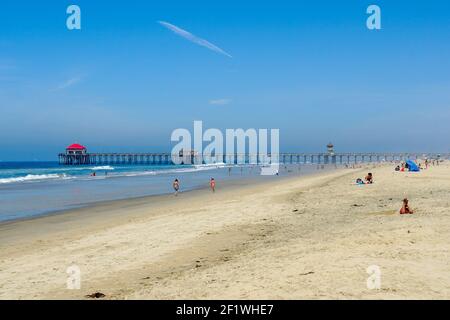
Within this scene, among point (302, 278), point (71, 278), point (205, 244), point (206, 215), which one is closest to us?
point (302, 278)

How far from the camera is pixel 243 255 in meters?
8.53

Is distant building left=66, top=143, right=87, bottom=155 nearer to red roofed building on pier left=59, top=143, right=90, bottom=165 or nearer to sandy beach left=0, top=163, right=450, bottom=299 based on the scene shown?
red roofed building on pier left=59, top=143, right=90, bottom=165

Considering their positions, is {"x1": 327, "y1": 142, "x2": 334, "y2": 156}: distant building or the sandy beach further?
{"x1": 327, "y1": 142, "x2": 334, "y2": 156}: distant building

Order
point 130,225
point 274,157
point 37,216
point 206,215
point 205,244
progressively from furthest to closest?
1. point 274,157
2. point 37,216
3. point 206,215
4. point 130,225
5. point 205,244

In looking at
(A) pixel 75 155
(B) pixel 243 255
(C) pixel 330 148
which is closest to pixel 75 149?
(A) pixel 75 155

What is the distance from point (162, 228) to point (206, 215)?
273 centimetres

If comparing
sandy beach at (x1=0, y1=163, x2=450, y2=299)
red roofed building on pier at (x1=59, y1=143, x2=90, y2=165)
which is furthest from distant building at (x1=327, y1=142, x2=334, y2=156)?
sandy beach at (x1=0, y1=163, x2=450, y2=299)

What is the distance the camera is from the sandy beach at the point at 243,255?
20.2 feet

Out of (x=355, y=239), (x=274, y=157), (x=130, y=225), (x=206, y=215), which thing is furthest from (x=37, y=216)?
(x=274, y=157)

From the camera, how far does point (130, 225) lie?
14234mm

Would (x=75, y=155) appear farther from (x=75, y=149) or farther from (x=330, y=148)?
(x=330, y=148)

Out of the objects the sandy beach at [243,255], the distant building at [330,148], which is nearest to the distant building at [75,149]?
the distant building at [330,148]

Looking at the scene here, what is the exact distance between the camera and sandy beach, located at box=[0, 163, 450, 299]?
6172 millimetres

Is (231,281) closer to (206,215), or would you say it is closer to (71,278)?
(71,278)
